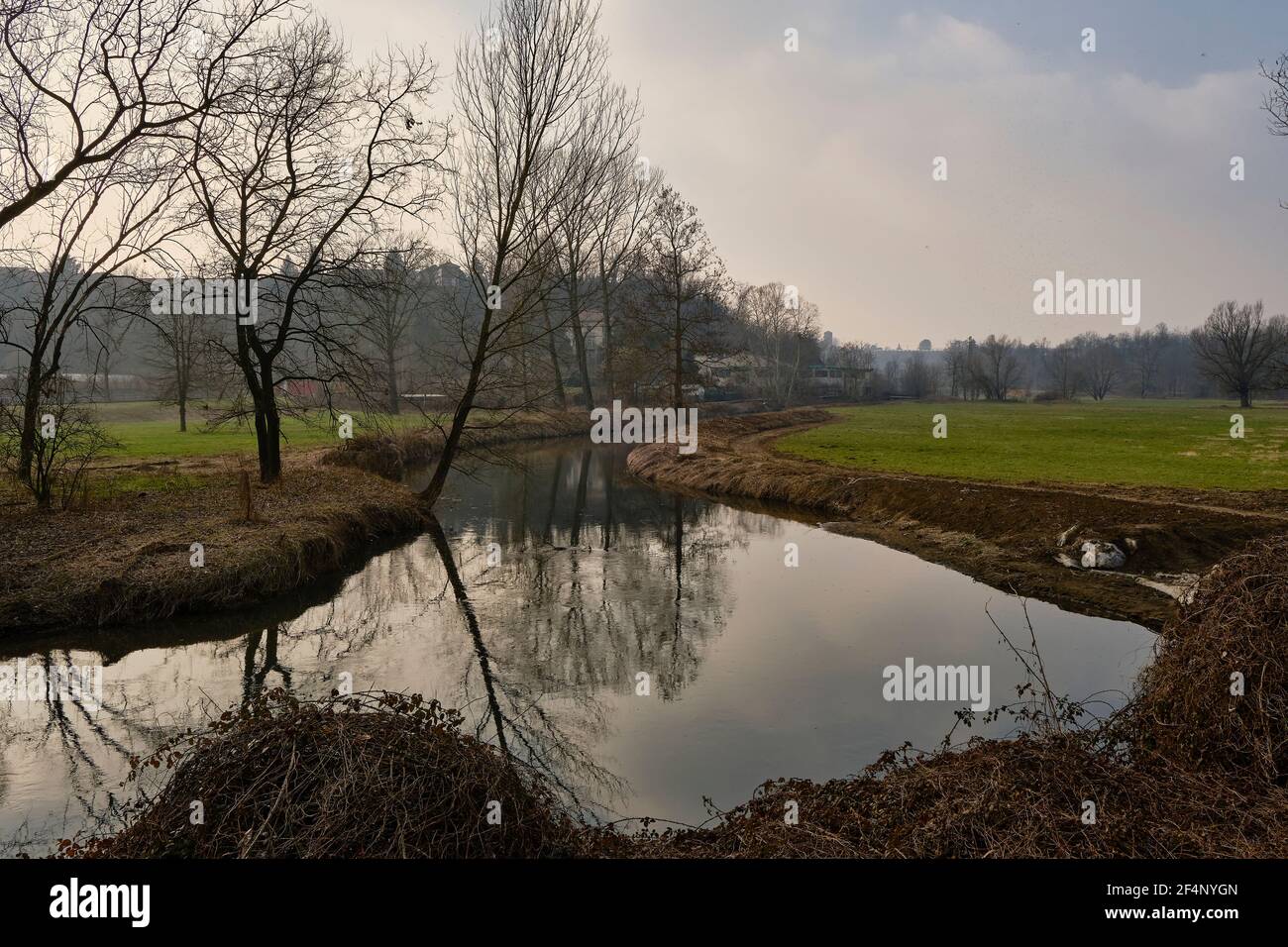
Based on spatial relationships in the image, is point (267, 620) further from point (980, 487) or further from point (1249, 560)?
point (980, 487)

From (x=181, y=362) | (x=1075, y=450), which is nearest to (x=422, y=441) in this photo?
(x=181, y=362)

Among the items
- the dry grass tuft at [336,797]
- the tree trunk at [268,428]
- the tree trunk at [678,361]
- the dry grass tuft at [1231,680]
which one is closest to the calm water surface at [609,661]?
the dry grass tuft at [1231,680]

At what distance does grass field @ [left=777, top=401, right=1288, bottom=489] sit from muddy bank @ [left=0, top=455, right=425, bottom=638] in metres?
17.7

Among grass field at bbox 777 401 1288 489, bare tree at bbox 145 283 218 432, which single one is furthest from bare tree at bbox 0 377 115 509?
grass field at bbox 777 401 1288 489

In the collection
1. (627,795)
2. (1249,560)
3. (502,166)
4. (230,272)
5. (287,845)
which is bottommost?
(627,795)

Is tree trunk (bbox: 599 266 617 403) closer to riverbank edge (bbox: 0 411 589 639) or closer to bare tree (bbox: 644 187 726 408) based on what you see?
bare tree (bbox: 644 187 726 408)

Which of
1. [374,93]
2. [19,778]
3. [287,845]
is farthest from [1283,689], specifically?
[374,93]

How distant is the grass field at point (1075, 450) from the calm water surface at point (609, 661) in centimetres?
1054

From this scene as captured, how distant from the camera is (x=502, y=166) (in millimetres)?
21281

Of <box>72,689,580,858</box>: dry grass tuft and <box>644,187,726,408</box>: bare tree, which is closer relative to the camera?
<box>72,689,580,858</box>: dry grass tuft

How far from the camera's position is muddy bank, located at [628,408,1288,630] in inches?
540

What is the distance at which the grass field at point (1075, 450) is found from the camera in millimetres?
23203

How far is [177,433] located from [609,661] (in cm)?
3363

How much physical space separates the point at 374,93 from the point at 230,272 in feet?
18.1
